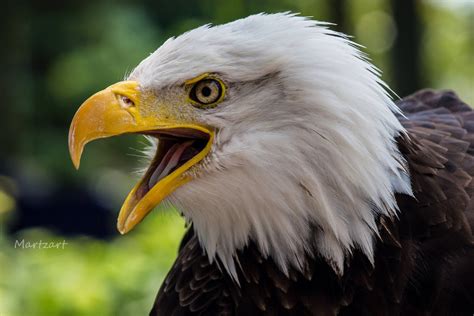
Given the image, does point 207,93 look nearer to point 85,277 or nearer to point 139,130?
point 139,130

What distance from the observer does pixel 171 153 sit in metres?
2.69

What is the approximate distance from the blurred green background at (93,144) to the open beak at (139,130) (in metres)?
2.35

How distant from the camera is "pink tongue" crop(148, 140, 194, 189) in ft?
8.64

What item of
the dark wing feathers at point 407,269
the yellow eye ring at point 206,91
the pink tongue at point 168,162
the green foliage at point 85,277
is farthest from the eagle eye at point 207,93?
the green foliage at point 85,277

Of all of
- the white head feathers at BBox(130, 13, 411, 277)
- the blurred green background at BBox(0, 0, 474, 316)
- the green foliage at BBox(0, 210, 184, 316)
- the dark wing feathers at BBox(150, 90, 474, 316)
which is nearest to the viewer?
the white head feathers at BBox(130, 13, 411, 277)

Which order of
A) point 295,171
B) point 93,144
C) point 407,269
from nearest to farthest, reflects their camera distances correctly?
1. point 295,171
2. point 407,269
3. point 93,144

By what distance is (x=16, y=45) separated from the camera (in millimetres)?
11164

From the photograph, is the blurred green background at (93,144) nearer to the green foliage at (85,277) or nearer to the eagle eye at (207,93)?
the green foliage at (85,277)

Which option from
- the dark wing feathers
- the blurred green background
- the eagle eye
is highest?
the eagle eye

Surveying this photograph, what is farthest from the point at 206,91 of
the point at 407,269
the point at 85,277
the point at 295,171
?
the point at 85,277

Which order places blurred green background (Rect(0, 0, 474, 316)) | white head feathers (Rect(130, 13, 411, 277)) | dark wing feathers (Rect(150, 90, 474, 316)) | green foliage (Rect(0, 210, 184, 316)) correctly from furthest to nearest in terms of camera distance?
blurred green background (Rect(0, 0, 474, 316))
green foliage (Rect(0, 210, 184, 316))
dark wing feathers (Rect(150, 90, 474, 316))
white head feathers (Rect(130, 13, 411, 277))

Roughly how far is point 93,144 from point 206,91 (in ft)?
A: 33.1

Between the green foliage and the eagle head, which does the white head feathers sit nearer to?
the eagle head

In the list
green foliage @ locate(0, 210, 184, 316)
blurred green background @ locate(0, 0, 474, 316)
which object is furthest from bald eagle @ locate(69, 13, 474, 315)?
blurred green background @ locate(0, 0, 474, 316)
